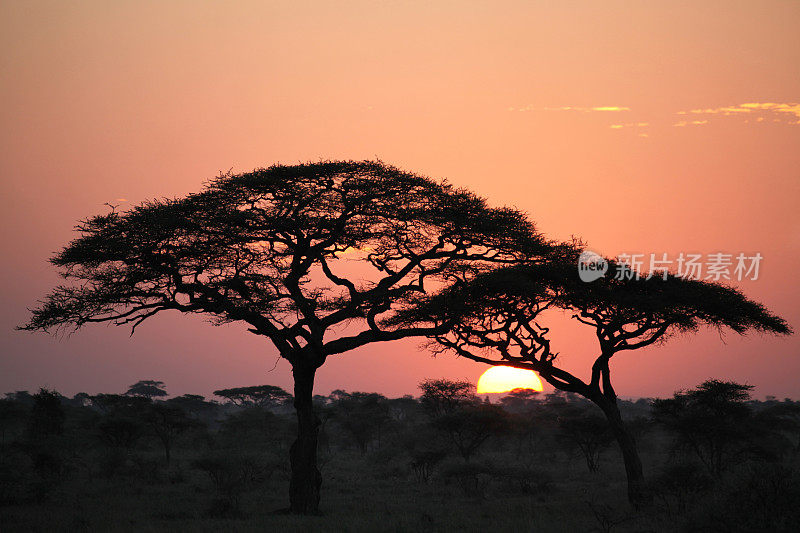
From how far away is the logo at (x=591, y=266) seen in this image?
23.5 m

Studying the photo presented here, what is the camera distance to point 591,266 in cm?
2395

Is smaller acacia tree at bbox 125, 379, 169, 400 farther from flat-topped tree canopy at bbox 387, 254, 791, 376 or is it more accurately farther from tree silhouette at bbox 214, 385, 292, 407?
flat-topped tree canopy at bbox 387, 254, 791, 376

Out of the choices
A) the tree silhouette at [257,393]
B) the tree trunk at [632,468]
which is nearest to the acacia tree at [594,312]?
the tree trunk at [632,468]

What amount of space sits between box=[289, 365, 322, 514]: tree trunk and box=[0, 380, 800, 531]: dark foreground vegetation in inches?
35.0

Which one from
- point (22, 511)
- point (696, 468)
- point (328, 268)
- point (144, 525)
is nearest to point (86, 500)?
point (22, 511)

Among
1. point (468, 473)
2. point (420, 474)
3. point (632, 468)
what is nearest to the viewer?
point (632, 468)

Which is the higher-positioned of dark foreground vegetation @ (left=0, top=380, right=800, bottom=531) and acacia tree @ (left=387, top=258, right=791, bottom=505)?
acacia tree @ (left=387, top=258, right=791, bottom=505)

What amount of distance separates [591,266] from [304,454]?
36.6 feet

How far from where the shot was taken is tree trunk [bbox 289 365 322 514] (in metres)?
21.7

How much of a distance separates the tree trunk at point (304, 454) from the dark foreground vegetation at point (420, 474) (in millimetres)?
890

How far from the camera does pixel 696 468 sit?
2605 cm

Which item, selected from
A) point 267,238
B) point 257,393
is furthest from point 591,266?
point 257,393

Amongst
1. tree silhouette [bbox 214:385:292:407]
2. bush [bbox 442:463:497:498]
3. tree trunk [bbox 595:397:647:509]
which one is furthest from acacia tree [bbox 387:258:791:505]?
tree silhouette [bbox 214:385:292:407]

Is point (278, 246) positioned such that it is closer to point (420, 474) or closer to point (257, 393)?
point (420, 474)
